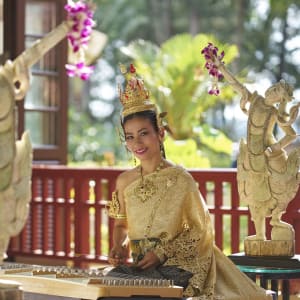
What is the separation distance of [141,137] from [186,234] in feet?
1.78

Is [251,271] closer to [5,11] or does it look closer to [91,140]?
[5,11]

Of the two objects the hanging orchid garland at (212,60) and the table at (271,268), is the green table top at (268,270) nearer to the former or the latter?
the table at (271,268)

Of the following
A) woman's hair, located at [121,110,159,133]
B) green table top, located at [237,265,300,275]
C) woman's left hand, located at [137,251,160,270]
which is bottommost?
green table top, located at [237,265,300,275]

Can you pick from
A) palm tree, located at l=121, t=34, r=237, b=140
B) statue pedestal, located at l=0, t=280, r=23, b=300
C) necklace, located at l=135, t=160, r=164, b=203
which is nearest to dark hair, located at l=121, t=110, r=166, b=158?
necklace, located at l=135, t=160, r=164, b=203

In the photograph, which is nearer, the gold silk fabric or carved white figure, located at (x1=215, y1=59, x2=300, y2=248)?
the gold silk fabric

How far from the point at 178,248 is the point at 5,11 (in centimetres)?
587

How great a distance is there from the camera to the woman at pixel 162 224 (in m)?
5.64

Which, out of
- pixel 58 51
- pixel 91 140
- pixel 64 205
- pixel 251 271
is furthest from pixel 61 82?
pixel 91 140

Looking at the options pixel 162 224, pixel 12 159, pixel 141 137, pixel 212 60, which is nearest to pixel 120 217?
pixel 162 224

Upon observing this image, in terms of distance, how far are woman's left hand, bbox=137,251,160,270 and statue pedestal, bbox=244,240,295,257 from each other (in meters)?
0.94

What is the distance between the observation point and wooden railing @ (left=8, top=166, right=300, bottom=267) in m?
8.03

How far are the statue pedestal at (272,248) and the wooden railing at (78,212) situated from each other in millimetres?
1409

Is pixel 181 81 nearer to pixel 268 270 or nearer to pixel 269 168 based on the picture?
pixel 269 168

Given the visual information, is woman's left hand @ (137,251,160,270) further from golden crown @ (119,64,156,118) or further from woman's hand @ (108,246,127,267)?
golden crown @ (119,64,156,118)
